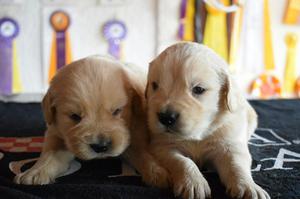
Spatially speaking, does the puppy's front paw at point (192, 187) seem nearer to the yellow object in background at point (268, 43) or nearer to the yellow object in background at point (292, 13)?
the yellow object in background at point (268, 43)

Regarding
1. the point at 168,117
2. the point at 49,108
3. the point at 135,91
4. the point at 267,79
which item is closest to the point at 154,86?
the point at 135,91

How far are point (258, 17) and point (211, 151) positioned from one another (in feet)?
8.09

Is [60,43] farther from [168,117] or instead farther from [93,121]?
[168,117]

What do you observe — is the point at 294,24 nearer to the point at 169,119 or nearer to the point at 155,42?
the point at 155,42

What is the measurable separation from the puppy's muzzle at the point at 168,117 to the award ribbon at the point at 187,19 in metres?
2.30

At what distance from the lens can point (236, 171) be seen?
1.48 metres

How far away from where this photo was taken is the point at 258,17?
3.82 m

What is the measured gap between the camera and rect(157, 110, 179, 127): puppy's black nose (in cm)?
148

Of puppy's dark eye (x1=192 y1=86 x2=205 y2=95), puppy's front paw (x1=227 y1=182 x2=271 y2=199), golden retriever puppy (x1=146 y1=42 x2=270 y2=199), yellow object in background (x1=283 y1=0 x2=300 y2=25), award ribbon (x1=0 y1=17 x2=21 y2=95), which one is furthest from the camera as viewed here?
yellow object in background (x1=283 y1=0 x2=300 y2=25)

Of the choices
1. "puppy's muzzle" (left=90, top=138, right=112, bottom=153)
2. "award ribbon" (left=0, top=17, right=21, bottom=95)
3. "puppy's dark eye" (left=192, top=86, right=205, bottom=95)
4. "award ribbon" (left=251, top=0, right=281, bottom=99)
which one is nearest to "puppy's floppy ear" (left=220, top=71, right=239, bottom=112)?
"puppy's dark eye" (left=192, top=86, right=205, bottom=95)

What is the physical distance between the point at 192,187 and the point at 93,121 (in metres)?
0.45

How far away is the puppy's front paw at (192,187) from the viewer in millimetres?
1378

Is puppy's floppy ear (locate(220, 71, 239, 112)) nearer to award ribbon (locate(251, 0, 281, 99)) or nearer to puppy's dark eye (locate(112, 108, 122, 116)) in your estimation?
puppy's dark eye (locate(112, 108, 122, 116))

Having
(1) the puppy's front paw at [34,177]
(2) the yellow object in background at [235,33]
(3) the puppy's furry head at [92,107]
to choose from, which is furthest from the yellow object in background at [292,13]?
(1) the puppy's front paw at [34,177]
